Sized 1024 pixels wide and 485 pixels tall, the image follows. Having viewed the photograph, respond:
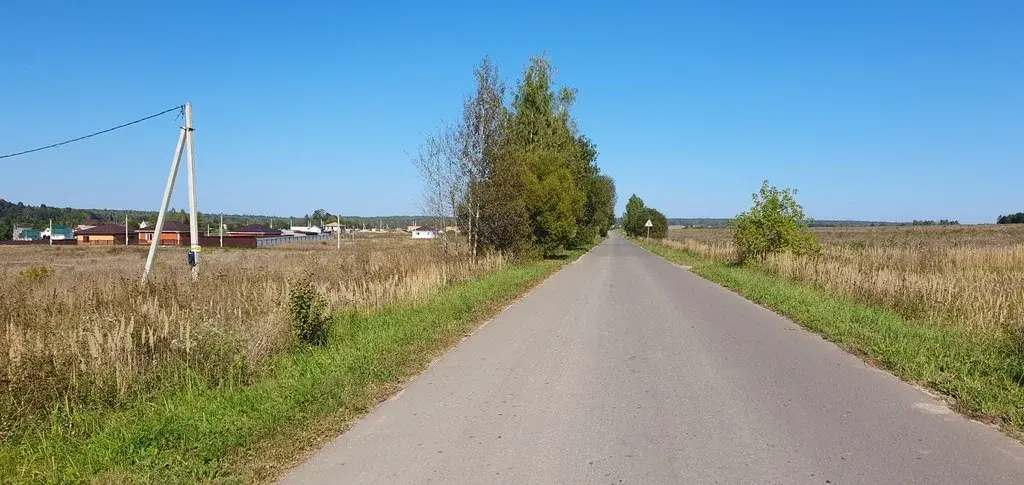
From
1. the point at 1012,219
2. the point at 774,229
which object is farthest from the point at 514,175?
the point at 1012,219

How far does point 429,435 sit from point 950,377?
19.2 feet

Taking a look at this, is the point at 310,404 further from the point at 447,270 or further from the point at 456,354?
the point at 447,270

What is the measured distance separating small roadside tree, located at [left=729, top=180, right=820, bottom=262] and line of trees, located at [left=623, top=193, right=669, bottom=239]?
50568 mm

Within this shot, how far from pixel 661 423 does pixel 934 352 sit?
4932mm

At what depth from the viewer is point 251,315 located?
9500mm

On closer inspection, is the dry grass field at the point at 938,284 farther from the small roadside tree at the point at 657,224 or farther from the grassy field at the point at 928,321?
the small roadside tree at the point at 657,224

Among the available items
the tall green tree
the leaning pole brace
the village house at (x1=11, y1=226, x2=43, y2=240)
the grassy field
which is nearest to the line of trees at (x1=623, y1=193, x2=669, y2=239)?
the tall green tree

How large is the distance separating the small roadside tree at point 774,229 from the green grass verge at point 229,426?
19530 mm

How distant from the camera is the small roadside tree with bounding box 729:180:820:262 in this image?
24.8m

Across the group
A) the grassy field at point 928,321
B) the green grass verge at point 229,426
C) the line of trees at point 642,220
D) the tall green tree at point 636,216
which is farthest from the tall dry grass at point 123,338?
the tall green tree at point 636,216

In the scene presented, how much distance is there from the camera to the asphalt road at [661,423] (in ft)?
15.1

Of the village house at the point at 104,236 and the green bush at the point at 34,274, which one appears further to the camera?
the village house at the point at 104,236

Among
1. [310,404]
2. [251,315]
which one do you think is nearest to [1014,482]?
[310,404]

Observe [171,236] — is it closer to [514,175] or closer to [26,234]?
[26,234]
